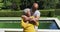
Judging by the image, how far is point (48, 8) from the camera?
14148 mm

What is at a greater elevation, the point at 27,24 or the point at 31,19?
the point at 31,19

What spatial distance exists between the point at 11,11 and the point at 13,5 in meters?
1.22

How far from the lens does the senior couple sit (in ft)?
11.6

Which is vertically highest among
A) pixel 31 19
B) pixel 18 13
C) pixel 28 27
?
pixel 31 19

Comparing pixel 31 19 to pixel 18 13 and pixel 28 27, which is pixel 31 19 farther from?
pixel 18 13

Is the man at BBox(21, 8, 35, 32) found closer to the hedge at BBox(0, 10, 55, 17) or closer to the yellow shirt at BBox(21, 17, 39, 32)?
the yellow shirt at BBox(21, 17, 39, 32)

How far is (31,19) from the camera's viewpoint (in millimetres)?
3574

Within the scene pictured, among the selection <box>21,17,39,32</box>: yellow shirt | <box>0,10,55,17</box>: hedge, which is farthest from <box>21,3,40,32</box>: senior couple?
<box>0,10,55,17</box>: hedge

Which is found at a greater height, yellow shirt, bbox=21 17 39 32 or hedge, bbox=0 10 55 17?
yellow shirt, bbox=21 17 39 32

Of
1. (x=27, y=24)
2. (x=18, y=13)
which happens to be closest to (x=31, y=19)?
(x=27, y=24)

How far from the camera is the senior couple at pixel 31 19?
352 centimetres

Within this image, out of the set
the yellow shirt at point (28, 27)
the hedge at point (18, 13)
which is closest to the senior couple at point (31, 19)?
the yellow shirt at point (28, 27)

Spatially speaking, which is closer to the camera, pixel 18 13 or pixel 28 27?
pixel 28 27

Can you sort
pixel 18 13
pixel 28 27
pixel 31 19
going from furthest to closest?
1. pixel 18 13
2. pixel 28 27
3. pixel 31 19
